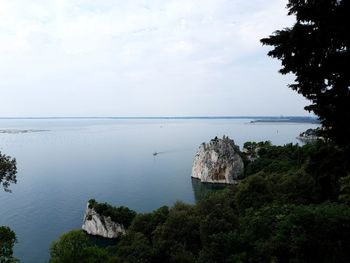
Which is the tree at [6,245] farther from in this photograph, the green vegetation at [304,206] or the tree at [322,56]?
the tree at [322,56]

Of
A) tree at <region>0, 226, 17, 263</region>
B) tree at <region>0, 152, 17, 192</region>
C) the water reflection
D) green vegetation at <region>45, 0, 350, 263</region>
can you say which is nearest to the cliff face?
green vegetation at <region>45, 0, 350, 263</region>

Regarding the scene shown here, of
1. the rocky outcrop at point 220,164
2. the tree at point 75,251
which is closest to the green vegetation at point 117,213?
the tree at point 75,251

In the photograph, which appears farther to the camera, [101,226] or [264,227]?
[101,226]

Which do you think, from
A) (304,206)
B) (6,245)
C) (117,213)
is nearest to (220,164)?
(117,213)

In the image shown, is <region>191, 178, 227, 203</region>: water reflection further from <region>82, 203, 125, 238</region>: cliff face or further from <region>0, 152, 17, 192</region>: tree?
<region>0, 152, 17, 192</region>: tree

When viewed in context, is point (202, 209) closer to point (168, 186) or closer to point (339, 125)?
point (339, 125)

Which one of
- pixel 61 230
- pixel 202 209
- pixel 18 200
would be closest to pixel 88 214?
pixel 61 230

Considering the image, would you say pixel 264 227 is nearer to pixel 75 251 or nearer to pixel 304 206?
pixel 304 206
